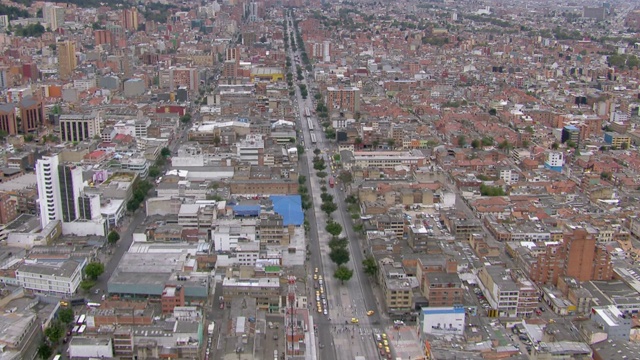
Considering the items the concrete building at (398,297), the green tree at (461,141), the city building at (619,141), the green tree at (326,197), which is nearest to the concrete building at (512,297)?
the concrete building at (398,297)

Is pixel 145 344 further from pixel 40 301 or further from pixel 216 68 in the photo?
pixel 216 68

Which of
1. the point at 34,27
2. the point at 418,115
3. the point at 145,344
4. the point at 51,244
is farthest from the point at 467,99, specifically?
the point at 34,27

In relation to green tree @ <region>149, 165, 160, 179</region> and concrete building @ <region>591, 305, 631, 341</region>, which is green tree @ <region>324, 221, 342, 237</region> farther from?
green tree @ <region>149, 165, 160, 179</region>

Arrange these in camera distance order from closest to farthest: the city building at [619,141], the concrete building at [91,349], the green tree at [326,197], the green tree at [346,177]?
the concrete building at [91,349], the green tree at [326,197], the green tree at [346,177], the city building at [619,141]

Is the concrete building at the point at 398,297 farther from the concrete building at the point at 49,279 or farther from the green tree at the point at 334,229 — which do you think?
the concrete building at the point at 49,279

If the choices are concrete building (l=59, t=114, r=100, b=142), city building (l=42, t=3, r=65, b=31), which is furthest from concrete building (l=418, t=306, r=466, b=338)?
city building (l=42, t=3, r=65, b=31)

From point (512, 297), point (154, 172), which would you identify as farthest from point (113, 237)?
point (512, 297)

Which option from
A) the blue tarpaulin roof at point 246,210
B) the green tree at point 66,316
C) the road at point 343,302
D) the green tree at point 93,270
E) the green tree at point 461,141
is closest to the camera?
the road at point 343,302
